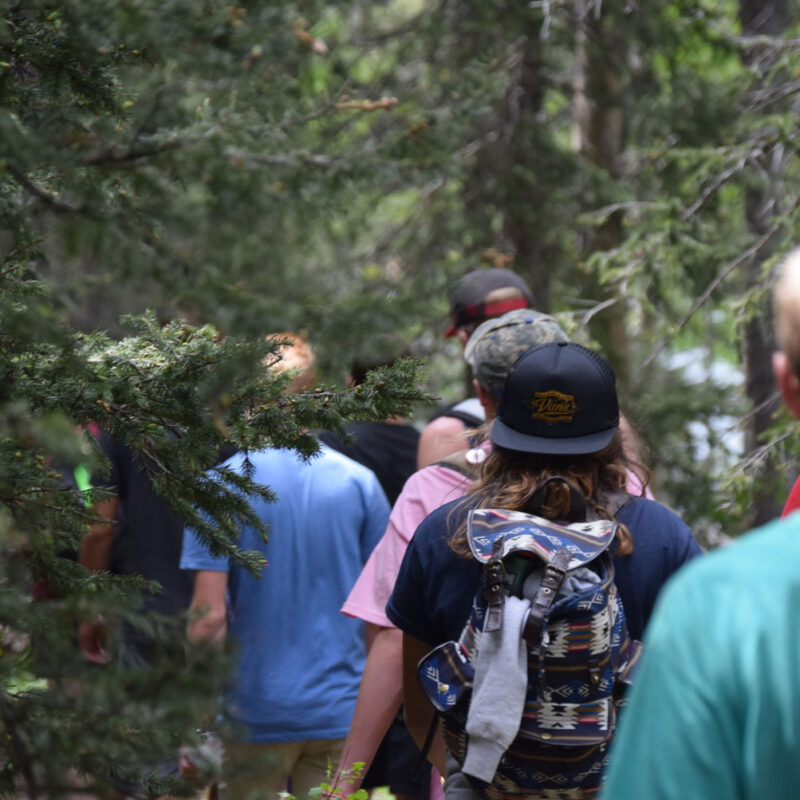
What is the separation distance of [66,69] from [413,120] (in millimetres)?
4632

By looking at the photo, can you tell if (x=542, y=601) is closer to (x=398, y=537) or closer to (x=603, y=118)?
Result: (x=398, y=537)

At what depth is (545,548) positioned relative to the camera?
2.34m

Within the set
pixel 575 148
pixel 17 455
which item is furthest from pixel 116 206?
pixel 575 148

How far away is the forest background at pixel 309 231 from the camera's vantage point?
2.38 metres

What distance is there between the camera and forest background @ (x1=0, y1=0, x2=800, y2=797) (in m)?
2.38

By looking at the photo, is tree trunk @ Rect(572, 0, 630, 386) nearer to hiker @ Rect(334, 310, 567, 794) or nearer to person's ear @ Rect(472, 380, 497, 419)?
person's ear @ Rect(472, 380, 497, 419)

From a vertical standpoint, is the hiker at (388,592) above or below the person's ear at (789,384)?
below

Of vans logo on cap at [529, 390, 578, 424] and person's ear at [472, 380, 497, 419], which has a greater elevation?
person's ear at [472, 380, 497, 419]

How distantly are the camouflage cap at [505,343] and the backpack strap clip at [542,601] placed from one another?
3.31 feet

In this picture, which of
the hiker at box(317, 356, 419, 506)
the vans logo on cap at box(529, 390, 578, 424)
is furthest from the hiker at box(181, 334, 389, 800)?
the vans logo on cap at box(529, 390, 578, 424)

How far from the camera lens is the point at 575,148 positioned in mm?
10555

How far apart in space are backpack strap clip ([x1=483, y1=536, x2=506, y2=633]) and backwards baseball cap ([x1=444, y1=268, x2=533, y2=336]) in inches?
89.0

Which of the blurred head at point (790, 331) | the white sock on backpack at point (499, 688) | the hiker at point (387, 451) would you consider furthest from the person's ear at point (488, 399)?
the blurred head at point (790, 331)

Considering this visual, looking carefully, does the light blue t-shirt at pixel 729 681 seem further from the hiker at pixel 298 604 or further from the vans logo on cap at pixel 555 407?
the hiker at pixel 298 604
